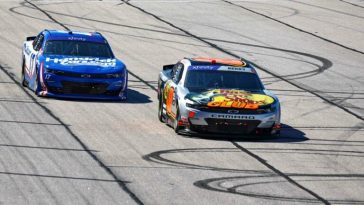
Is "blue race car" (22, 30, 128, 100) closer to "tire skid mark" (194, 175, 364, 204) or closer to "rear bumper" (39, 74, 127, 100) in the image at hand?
"rear bumper" (39, 74, 127, 100)

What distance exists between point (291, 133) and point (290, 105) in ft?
12.7

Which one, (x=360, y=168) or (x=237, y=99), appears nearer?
(x=360, y=168)

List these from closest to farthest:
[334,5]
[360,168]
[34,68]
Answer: [360,168], [34,68], [334,5]

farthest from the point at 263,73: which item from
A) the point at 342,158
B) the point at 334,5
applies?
the point at 334,5

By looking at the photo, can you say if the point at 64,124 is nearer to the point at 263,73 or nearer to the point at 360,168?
the point at 360,168

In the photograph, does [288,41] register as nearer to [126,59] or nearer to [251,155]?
[126,59]

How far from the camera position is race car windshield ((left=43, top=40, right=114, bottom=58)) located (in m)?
23.7

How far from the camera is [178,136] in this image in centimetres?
1905

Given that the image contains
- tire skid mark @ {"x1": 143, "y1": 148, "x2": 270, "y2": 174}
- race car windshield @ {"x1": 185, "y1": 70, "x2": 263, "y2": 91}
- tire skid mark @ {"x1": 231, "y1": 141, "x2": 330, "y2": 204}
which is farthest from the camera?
race car windshield @ {"x1": 185, "y1": 70, "x2": 263, "y2": 91}

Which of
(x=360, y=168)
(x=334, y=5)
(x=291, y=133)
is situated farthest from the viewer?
(x=334, y=5)

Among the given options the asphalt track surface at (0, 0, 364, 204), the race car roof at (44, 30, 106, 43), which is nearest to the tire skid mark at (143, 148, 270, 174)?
the asphalt track surface at (0, 0, 364, 204)

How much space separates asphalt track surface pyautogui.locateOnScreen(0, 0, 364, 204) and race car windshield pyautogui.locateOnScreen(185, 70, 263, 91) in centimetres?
101

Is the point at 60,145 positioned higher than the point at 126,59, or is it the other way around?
the point at 60,145

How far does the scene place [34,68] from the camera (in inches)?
913
